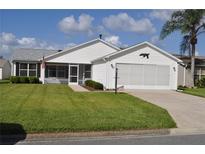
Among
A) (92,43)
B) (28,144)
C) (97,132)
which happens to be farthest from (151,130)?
(92,43)

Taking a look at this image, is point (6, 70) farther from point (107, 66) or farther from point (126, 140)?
point (126, 140)

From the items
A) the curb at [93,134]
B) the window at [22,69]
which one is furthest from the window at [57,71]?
the curb at [93,134]

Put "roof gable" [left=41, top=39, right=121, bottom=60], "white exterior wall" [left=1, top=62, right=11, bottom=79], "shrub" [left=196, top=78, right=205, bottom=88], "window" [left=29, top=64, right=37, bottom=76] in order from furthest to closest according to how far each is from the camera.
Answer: "white exterior wall" [left=1, top=62, right=11, bottom=79] < "window" [left=29, top=64, right=37, bottom=76] < "shrub" [left=196, top=78, right=205, bottom=88] < "roof gable" [left=41, top=39, right=121, bottom=60]

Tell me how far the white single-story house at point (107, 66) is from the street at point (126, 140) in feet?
56.0

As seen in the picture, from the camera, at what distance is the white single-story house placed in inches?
1066

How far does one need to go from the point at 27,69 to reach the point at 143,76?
47.9ft

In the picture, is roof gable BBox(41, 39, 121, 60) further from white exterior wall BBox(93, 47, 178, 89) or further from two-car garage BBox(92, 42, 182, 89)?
white exterior wall BBox(93, 47, 178, 89)

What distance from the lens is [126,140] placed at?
877 centimetres

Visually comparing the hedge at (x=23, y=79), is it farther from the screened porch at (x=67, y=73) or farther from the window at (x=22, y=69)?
the window at (x=22, y=69)

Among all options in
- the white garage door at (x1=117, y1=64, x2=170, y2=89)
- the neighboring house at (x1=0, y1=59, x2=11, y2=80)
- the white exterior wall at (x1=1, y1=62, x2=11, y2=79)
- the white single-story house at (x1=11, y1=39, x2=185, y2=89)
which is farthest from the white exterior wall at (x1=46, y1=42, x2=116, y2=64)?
the white exterior wall at (x1=1, y1=62, x2=11, y2=79)

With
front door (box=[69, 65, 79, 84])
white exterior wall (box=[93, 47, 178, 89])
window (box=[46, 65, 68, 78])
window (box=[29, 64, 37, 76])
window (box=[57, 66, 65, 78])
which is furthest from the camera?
window (box=[29, 64, 37, 76])

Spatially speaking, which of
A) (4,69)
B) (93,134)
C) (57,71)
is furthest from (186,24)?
(4,69)

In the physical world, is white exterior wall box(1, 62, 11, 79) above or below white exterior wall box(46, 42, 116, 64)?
below
